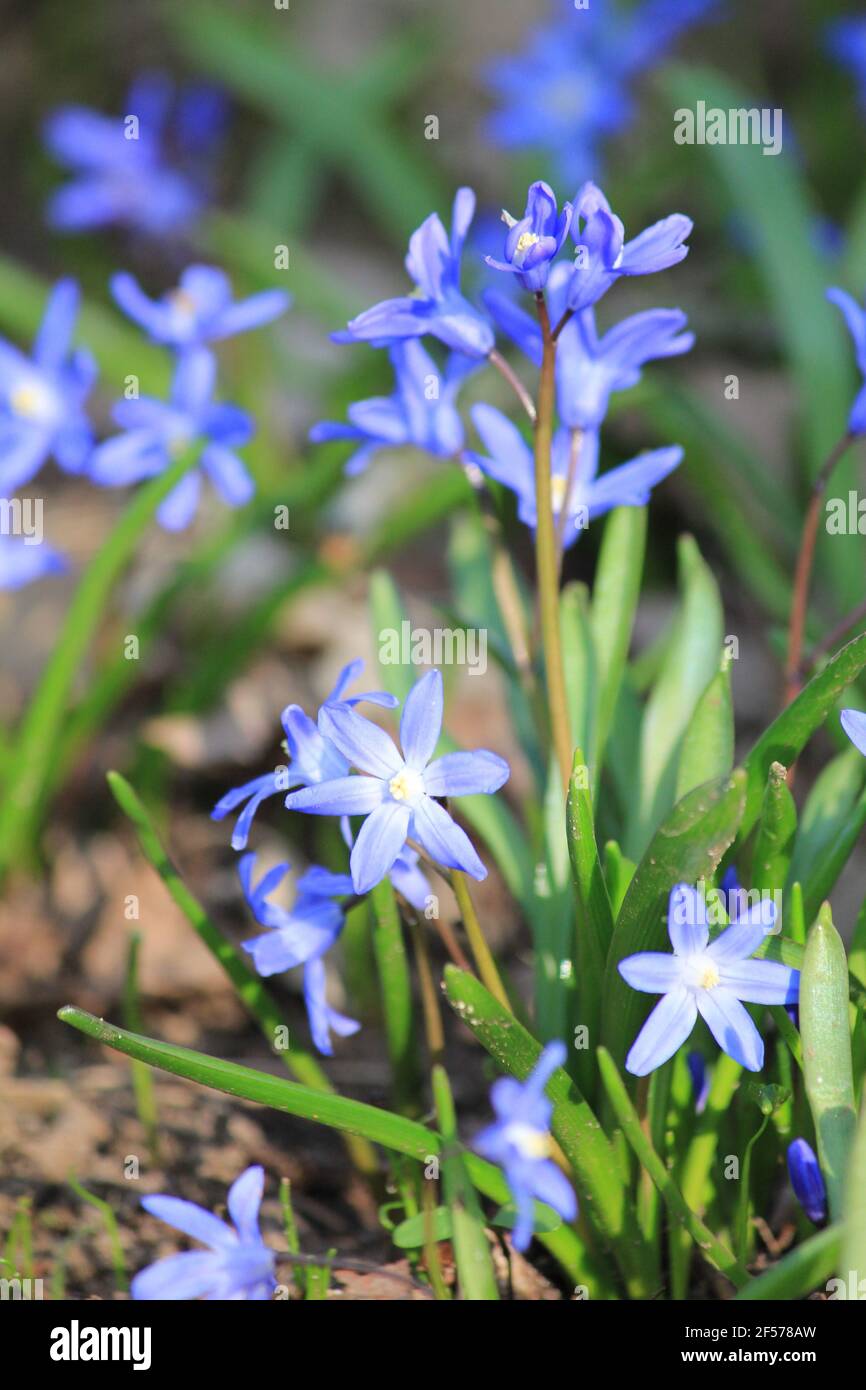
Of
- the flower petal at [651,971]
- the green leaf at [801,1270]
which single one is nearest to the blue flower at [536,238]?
the flower petal at [651,971]

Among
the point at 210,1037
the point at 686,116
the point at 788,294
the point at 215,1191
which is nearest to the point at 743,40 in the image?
the point at 686,116

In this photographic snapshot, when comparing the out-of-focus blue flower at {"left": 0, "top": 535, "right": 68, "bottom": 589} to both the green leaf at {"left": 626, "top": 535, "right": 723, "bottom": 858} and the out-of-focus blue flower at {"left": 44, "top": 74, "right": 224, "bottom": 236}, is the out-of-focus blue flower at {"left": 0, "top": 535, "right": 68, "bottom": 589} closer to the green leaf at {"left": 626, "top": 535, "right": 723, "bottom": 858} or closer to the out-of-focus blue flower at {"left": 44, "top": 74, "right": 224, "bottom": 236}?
the green leaf at {"left": 626, "top": 535, "right": 723, "bottom": 858}

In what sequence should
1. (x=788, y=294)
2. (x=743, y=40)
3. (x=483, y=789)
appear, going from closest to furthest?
(x=483, y=789)
(x=788, y=294)
(x=743, y=40)

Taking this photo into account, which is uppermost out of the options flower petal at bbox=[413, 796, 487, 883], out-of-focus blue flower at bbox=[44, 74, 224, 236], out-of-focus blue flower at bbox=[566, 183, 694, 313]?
out-of-focus blue flower at bbox=[44, 74, 224, 236]

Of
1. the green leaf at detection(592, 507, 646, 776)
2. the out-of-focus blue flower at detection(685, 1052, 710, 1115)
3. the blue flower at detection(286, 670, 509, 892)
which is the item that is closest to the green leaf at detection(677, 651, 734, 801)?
the green leaf at detection(592, 507, 646, 776)

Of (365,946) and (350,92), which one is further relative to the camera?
(350,92)

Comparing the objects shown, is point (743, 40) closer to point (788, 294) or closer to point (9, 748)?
point (788, 294)
